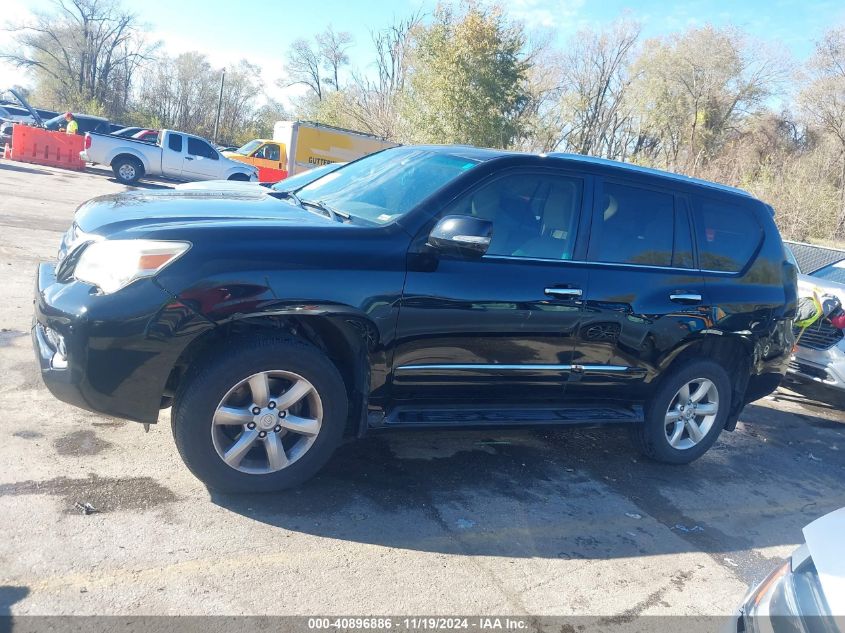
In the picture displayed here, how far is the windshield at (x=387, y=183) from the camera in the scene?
152 inches

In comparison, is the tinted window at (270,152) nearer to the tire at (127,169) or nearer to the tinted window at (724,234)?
the tire at (127,169)

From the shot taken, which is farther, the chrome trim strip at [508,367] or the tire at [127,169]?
the tire at [127,169]

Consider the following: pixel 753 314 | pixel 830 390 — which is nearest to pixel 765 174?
pixel 830 390

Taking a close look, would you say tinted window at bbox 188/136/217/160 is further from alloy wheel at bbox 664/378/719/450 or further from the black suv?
alloy wheel at bbox 664/378/719/450

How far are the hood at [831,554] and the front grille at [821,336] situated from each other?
4.67m

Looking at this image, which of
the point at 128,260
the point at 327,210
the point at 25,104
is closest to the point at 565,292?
the point at 327,210

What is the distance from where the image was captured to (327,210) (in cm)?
395

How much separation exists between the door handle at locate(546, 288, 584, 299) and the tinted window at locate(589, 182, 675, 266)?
11.0 inches

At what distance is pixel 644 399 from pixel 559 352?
1.00 meters

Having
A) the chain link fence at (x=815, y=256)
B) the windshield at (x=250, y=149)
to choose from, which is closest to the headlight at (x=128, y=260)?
the chain link fence at (x=815, y=256)

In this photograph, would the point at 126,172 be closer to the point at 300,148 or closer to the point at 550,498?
the point at 300,148

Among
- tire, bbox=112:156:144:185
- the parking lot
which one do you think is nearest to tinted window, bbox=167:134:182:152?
tire, bbox=112:156:144:185

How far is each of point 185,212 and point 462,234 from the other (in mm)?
1457

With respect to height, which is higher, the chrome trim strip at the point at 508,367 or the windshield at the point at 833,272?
the windshield at the point at 833,272
